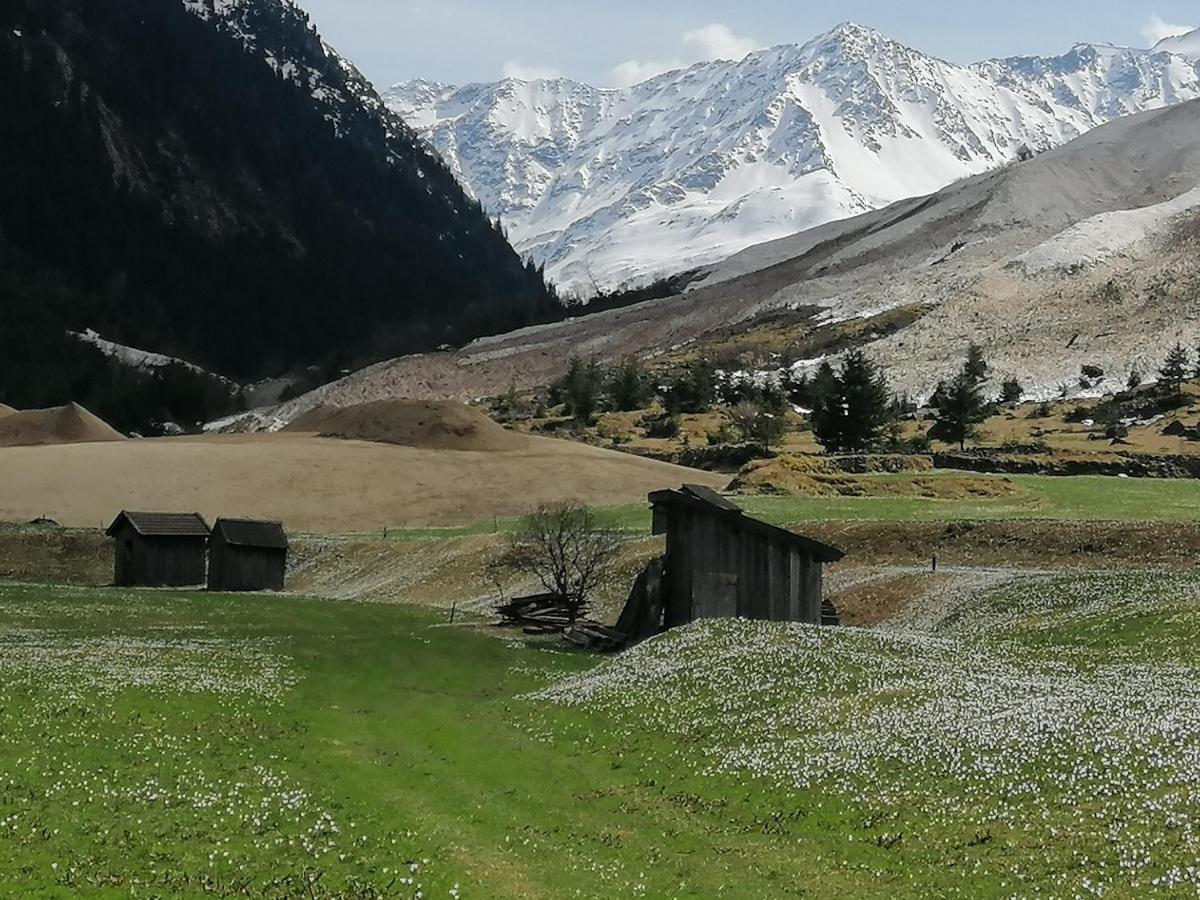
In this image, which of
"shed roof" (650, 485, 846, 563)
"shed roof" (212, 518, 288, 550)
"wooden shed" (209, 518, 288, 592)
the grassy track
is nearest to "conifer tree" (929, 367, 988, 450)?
"shed roof" (212, 518, 288, 550)

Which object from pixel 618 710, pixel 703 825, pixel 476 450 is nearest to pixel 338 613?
pixel 618 710

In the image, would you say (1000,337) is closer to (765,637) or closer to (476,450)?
(476,450)

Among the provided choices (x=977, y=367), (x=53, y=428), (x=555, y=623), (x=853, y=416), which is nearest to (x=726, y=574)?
(x=555, y=623)

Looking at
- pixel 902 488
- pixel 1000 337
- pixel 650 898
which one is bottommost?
pixel 650 898

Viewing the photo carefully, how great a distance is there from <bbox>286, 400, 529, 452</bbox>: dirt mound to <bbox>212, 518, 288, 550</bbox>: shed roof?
36.6 metres

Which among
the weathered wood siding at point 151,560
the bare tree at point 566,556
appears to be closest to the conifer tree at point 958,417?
the bare tree at point 566,556

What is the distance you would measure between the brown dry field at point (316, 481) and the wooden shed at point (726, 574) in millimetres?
39710

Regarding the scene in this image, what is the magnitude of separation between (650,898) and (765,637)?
1693cm

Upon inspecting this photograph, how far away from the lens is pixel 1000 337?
550 feet

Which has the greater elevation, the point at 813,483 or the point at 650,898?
the point at 813,483

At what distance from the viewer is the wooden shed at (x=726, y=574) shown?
39531 mm

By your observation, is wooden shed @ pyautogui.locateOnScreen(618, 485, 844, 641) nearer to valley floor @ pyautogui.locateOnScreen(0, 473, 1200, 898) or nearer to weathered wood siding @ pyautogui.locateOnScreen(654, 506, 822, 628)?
weathered wood siding @ pyautogui.locateOnScreen(654, 506, 822, 628)

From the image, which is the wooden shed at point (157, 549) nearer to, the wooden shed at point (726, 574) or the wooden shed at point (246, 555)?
the wooden shed at point (246, 555)

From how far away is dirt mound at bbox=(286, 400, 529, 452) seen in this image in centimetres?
10344
